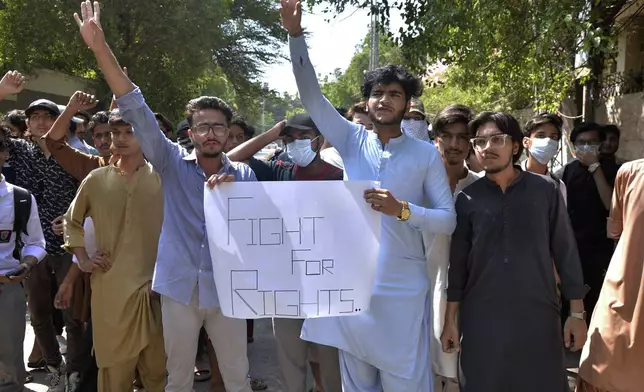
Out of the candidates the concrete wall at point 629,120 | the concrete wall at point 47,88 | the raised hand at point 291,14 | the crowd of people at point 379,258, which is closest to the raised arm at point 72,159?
the crowd of people at point 379,258

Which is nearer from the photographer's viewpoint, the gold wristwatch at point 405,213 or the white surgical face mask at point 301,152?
the gold wristwatch at point 405,213

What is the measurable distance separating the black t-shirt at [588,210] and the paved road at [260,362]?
9.39ft

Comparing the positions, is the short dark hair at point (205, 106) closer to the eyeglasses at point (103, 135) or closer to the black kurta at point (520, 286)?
the eyeglasses at point (103, 135)

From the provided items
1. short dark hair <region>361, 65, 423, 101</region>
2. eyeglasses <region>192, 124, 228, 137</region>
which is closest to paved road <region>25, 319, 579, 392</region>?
eyeglasses <region>192, 124, 228, 137</region>

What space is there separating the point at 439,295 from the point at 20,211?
272cm

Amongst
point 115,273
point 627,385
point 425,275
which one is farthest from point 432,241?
point 115,273

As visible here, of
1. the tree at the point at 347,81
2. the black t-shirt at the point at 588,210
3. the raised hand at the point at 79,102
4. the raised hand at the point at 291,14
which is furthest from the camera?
the tree at the point at 347,81

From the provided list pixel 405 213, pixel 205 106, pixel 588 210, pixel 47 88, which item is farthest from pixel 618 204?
pixel 47 88

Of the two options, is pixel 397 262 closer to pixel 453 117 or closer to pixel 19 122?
pixel 453 117

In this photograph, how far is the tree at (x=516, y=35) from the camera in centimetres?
533

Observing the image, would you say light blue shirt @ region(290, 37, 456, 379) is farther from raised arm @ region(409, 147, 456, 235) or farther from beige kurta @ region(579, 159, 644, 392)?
beige kurta @ region(579, 159, 644, 392)

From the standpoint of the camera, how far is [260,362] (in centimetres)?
501

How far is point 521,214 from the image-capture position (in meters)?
2.72

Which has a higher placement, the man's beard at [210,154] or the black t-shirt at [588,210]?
the man's beard at [210,154]
